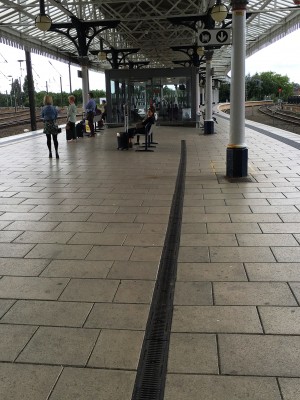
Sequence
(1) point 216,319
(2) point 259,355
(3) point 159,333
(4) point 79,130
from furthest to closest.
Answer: (4) point 79,130
(1) point 216,319
(3) point 159,333
(2) point 259,355

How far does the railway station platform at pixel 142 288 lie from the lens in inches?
95.3

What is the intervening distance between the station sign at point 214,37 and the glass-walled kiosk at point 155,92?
13.2 m

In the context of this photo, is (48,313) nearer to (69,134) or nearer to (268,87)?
(69,134)

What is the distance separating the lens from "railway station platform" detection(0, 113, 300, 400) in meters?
2.42

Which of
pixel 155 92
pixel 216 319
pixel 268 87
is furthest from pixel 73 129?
pixel 268 87

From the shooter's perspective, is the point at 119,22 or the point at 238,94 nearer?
the point at 238,94

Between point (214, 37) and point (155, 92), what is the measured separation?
47.5 feet

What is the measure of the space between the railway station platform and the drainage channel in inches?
1.7

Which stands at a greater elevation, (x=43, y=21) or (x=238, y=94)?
(x=43, y=21)

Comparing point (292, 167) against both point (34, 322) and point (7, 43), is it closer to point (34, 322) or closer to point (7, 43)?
point (34, 322)

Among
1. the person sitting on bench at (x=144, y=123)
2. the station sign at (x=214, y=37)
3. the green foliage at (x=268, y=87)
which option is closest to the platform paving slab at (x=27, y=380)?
the station sign at (x=214, y=37)

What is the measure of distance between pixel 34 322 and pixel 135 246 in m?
1.65

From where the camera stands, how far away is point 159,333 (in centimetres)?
288

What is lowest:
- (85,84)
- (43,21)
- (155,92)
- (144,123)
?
(144,123)
